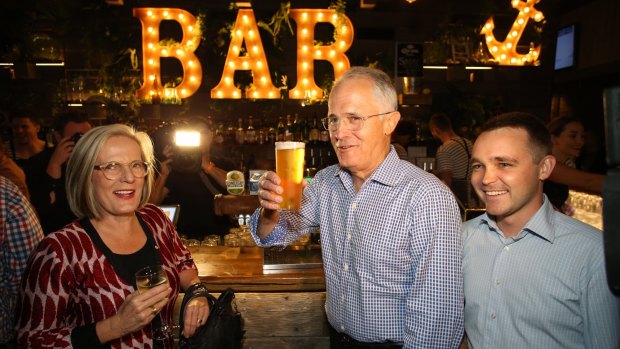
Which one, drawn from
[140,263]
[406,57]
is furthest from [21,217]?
[406,57]

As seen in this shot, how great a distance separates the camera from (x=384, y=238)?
5.17 feet

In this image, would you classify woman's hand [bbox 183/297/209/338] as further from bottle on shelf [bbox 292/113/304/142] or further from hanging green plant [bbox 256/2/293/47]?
hanging green plant [bbox 256/2/293/47]

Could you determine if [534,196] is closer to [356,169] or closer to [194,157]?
[356,169]

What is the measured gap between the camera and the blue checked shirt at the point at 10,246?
212 cm

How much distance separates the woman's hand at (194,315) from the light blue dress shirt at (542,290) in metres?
1.09

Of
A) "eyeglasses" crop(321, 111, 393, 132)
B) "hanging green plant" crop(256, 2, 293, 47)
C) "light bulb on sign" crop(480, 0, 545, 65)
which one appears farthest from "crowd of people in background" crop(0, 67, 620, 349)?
"light bulb on sign" crop(480, 0, 545, 65)

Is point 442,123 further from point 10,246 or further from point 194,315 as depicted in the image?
point 10,246

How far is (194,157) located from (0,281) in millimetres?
2016

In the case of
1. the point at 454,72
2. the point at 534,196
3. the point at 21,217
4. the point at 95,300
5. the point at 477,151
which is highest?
the point at 454,72

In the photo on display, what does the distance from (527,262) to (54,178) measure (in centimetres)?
321

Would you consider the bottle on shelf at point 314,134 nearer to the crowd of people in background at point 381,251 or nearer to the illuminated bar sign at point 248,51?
the illuminated bar sign at point 248,51

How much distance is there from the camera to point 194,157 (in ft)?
13.0

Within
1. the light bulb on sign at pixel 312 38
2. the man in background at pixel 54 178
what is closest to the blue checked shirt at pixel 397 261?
the man in background at pixel 54 178

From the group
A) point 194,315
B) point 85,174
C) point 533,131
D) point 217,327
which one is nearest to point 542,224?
point 533,131
